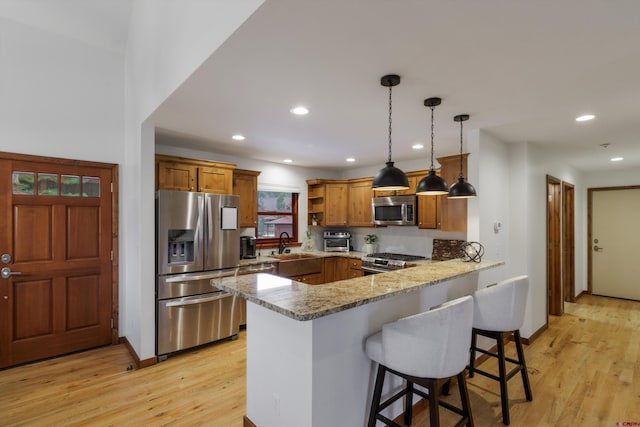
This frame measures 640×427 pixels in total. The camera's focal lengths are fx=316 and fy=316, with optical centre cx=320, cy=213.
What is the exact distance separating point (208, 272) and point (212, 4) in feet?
8.83

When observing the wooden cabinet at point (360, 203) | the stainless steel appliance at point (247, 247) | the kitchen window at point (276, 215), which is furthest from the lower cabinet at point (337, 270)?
the stainless steel appliance at point (247, 247)

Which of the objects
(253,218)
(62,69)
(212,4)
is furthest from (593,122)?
(62,69)

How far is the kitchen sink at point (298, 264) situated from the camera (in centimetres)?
460

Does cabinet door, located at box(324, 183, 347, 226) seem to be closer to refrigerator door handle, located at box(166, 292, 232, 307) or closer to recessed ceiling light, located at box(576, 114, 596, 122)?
refrigerator door handle, located at box(166, 292, 232, 307)

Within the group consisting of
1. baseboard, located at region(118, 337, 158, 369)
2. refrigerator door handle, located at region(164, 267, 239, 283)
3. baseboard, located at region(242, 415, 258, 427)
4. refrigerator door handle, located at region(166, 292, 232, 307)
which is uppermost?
refrigerator door handle, located at region(164, 267, 239, 283)

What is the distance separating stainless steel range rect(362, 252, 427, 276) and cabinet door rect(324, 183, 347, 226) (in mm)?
1007

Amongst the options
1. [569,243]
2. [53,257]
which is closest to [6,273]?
[53,257]

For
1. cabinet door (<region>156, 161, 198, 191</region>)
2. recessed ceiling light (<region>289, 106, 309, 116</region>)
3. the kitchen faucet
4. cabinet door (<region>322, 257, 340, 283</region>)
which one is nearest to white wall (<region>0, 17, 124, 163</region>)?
cabinet door (<region>156, 161, 198, 191</region>)

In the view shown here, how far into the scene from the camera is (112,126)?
3.69m

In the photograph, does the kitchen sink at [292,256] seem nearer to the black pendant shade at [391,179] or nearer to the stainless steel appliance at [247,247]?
the stainless steel appliance at [247,247]

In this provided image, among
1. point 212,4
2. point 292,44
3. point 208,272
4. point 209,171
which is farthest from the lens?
point 209,171

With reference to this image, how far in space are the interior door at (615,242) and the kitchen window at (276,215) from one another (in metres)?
5.78

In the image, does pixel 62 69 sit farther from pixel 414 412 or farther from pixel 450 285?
pixel 414 412

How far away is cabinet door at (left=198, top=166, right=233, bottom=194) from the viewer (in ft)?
13.2
